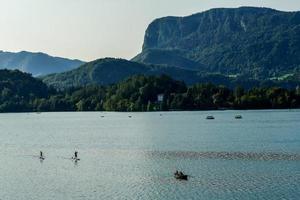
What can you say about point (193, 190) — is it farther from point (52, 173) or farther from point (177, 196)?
point (52, 173)

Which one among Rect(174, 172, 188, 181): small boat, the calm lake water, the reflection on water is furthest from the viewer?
the reflection on water

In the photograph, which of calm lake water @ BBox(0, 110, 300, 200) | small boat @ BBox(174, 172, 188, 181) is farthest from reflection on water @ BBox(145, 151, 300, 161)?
small boat @ BBox(174, 172, 188, 181)

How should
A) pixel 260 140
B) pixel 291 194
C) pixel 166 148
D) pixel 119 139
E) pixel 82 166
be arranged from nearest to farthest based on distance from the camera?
1. pixel 291 194
2. pixel 82 166
3. pixel 166 148
4. pixel 260 140
5. pixel 119 139

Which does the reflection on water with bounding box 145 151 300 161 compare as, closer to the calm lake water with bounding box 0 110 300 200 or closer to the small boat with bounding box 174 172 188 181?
the calm lake water with bounding box 0 110 300 200

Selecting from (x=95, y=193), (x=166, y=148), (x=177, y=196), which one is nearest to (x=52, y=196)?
(x=95, y=193)

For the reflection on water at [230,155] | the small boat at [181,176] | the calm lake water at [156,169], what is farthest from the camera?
the reflection on water at [230,155]

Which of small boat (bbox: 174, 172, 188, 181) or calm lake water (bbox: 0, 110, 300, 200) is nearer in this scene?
calm lake water (bbox: 0, 110, 300, 200)

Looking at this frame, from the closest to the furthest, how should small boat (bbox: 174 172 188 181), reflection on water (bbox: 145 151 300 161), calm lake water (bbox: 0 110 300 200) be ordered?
calm lake water (bbox: 0 110 300 200), small boat (bbox: 174 172 188 181), reflection on water (bbox: 145 151 300 161)

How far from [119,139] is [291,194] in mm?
71173

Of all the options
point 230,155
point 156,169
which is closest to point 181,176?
point 156,169

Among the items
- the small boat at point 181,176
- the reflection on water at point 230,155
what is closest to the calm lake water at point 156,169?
the reflection on water at point 230,155

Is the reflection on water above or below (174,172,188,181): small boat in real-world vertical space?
above

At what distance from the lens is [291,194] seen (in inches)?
2023

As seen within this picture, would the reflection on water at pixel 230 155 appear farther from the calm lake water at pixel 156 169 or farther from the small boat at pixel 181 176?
Answer: the small boat at pixel 181 176
